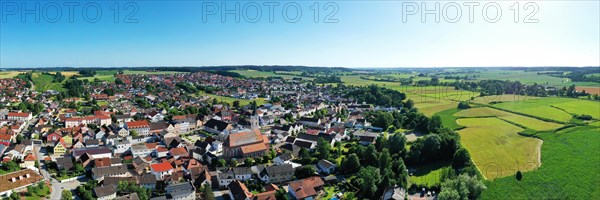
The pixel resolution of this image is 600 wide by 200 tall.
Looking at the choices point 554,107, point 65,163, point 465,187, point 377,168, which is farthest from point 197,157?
point 554,107

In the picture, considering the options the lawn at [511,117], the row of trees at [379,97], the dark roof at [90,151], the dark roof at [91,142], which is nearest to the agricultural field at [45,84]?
the dark roof at [91,142]

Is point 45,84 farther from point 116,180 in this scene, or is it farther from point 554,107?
point 554,107

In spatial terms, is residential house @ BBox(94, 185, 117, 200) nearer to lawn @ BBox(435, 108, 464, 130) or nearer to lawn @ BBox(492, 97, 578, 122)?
lawn @ BBox(435, 108, 464, 130)

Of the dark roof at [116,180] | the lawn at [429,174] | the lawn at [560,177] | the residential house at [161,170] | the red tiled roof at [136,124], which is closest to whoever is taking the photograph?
the lawn at [560,177]

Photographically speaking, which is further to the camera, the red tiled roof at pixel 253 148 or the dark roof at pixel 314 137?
the dark roof at pixel 314 137

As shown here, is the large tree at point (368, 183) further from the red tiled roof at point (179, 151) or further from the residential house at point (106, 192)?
the red tiled roof at point (179, 151)
